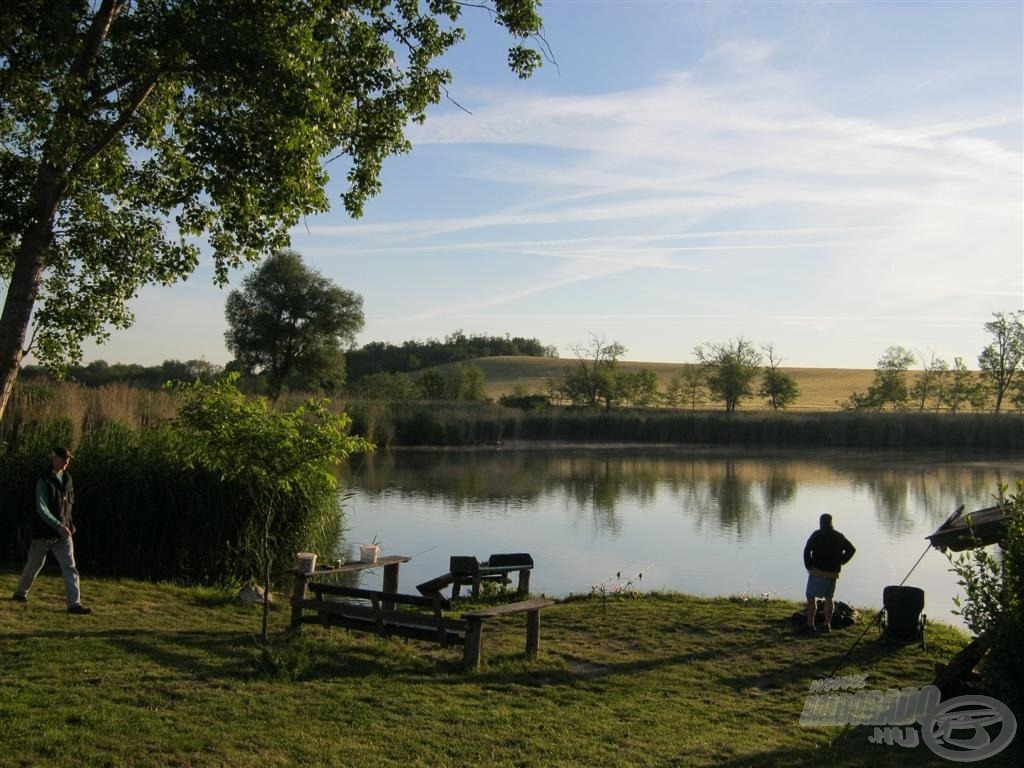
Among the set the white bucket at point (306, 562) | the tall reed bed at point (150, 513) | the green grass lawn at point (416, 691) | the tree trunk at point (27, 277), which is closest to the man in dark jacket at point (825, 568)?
the green grass lawn at point (416, 691)

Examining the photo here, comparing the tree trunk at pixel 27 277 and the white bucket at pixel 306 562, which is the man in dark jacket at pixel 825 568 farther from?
the tree trunk at pixel 27 277

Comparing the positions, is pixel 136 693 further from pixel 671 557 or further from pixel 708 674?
pixel 671 557

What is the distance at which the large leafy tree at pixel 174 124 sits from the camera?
923cm

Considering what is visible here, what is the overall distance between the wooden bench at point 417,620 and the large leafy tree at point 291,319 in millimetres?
48697

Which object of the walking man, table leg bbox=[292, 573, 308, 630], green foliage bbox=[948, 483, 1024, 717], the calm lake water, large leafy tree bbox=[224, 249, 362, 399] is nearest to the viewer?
green foliage bbox=[948, 483, 1024, 717]

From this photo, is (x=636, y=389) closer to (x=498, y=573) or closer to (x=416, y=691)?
(x=498, y=573)

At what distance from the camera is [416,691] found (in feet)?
25.2

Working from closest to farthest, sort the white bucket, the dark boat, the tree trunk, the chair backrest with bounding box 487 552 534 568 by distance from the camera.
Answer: the dark boat, the tree trunk, the white bucket, the chair backrest with bounding box 487 552 534 568

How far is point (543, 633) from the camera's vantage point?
10.6 m

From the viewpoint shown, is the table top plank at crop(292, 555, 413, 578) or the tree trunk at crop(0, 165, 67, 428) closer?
the tree trunk at crop(0, 165, 67, 428)

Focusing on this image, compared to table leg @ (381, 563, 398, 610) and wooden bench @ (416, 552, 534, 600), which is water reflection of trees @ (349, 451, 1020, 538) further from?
table leg @ (381, 563, 398, 610)

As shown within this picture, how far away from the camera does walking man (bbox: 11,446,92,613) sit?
985 cm

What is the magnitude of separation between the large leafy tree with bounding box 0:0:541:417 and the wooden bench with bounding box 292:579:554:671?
3.88 m

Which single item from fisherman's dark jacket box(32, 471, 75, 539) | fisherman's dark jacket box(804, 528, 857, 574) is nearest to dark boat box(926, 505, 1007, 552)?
fisherman's dark jacket box(804, 528, 857, 574)
